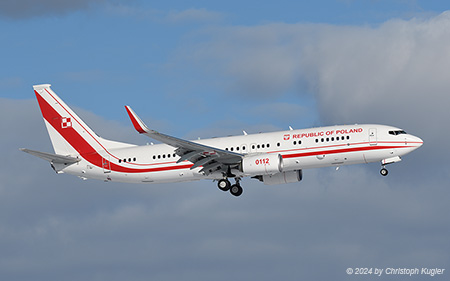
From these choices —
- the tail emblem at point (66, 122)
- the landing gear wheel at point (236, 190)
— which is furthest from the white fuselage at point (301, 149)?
the tail emblem at point (66, 122)

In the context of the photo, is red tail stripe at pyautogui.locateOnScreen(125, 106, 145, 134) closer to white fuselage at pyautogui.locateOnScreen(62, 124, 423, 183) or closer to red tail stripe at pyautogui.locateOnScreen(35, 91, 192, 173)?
white fuselage at pyautogui.locateOnScreen(62, 124, 423, 183)

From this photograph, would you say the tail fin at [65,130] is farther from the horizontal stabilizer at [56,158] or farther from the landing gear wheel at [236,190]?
the landing gear wheel at [236,190]

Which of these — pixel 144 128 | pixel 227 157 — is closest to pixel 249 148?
pixel 227 157

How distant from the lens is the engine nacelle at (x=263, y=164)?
55.6 metres

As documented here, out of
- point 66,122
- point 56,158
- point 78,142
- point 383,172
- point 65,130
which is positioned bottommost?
point 383,172

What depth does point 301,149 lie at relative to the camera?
2221 inches

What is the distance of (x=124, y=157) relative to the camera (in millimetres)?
62219

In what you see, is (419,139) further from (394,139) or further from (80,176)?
(80,176)

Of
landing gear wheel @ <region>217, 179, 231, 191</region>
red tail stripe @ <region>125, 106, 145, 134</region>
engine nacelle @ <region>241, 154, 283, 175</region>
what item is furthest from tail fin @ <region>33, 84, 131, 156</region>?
red tail stripe @ <region>125, 106, 145, 134</region>

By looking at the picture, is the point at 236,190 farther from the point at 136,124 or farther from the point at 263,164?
the point at 136,124

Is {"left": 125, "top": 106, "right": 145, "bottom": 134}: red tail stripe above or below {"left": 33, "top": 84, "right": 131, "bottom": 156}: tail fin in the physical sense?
below

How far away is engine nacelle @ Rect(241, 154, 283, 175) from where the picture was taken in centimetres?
5560

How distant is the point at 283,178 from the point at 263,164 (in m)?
5.70

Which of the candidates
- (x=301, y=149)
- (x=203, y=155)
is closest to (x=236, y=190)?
(x=203, y=155)
